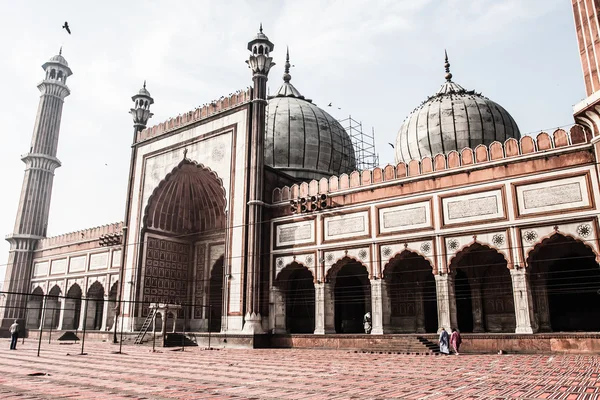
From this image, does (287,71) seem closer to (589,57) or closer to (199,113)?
(199,113)

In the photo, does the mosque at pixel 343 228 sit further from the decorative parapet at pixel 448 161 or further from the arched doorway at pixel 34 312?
the arched doorway at pixel 34 312

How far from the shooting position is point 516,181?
1127cm

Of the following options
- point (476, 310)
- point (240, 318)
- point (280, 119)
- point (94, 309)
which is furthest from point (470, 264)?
point (94, 309)

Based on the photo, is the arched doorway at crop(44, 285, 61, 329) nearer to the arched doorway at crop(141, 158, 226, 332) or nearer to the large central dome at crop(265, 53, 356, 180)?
the arched doorway at crop(141, 158, 226, 332)

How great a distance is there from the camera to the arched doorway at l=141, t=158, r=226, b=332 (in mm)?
18344

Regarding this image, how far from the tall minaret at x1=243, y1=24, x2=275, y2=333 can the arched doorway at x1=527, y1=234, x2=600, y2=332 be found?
7659mm

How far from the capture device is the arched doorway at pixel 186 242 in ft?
60.2

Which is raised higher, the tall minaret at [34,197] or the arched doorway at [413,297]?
the tall minaret at [34,197]

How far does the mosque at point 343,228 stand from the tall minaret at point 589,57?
3 centimetres

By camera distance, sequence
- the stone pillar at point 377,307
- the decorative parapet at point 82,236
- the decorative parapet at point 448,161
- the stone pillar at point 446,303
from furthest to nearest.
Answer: the decorative parapet at point 82,236 < the stone pillar at point 377,307 < the stone pillar at point 446,303 < the decorative parapet at point 448,161

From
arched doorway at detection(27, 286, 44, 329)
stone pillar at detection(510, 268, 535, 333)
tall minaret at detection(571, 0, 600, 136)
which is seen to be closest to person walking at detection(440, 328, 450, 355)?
stone pillar at detection(510, 268, 535, 333)

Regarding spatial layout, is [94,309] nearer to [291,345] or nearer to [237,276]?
[237,276]

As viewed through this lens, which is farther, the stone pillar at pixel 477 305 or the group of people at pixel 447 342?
the stone pillar at pixel 477 305

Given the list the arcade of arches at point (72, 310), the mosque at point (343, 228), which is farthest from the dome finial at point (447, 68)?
the arcade of arches at point (72, 310)
